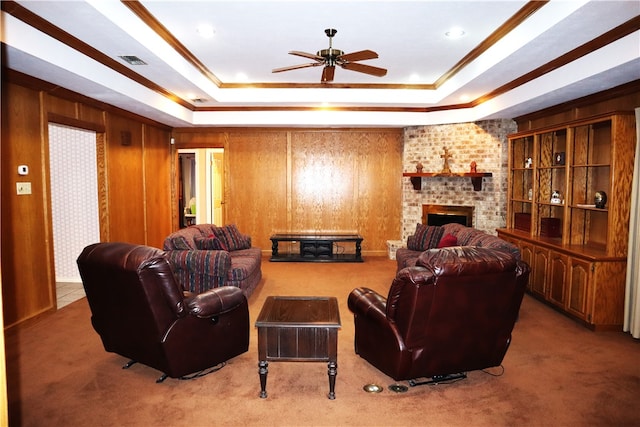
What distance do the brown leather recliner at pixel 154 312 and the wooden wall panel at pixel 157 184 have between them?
163 inches

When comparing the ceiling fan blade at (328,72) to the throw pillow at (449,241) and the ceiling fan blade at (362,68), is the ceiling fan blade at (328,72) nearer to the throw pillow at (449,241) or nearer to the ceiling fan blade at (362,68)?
the ceiling fan blade at (362,68)

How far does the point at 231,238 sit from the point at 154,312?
11.2 ft

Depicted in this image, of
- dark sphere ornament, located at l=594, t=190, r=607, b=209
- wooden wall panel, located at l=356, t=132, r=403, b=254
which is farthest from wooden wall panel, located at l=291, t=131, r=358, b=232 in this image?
dark sphere ornament, located at l=594, t=190, r=607, b=209

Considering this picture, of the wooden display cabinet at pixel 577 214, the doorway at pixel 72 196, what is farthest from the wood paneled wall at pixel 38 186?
the wooden display cabinet at pixel 577 214

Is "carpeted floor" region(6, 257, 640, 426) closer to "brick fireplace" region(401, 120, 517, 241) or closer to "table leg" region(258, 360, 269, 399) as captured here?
"table leg" region(258, 360, 269, 399)

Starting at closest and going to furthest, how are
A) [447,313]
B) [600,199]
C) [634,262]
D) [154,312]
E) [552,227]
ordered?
[447,313] → [154,312] → [634,262] → [600,199] → [552,227]

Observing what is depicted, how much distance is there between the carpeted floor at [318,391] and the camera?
2898 mm

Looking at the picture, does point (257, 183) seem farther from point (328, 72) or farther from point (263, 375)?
point (263, 375)

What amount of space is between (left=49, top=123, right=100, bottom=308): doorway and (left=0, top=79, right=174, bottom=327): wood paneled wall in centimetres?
18

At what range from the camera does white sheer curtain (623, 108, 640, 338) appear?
13.9ft

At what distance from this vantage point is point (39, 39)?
3721 millimetres

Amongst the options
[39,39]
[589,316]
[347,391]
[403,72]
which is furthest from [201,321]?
[403,72]

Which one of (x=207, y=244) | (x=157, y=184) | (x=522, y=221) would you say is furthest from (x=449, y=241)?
(x=157, y=184)

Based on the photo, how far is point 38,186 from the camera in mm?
4738
